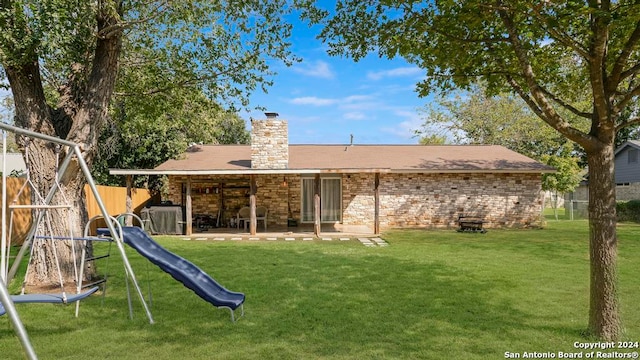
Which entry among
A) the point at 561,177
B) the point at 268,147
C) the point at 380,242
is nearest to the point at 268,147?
Result: the point at 268,147

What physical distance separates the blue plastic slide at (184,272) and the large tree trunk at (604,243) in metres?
4.17

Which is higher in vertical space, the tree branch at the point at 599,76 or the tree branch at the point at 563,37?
Result: the tree branch at the point at 563,37

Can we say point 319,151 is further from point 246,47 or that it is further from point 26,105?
point 26,105

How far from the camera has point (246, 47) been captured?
10375mm

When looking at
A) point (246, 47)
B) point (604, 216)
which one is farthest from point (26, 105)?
point (604, 216)

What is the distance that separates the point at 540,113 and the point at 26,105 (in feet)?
24.4

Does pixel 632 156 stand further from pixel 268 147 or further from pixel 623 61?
pixel 623 61

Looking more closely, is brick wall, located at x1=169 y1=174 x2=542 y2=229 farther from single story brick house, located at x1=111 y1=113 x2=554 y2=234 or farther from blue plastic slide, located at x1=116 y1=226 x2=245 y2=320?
blue plastic slide, located at x1=116 y1=226 x2=245 y2=320

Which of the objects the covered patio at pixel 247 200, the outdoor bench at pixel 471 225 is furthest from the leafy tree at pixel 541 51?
the covered patio at pixel 247 200

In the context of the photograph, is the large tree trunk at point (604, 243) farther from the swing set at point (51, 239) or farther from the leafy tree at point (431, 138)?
the leafy tree at point (431, 138)

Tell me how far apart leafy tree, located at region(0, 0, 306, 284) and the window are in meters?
27.5

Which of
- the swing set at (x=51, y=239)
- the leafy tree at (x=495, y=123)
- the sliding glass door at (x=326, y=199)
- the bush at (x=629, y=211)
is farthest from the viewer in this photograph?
the leafy tree at (x=495, y=123)

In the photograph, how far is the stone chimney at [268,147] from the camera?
1533 cm

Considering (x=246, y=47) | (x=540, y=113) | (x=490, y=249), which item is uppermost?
(x=246, y=47)
